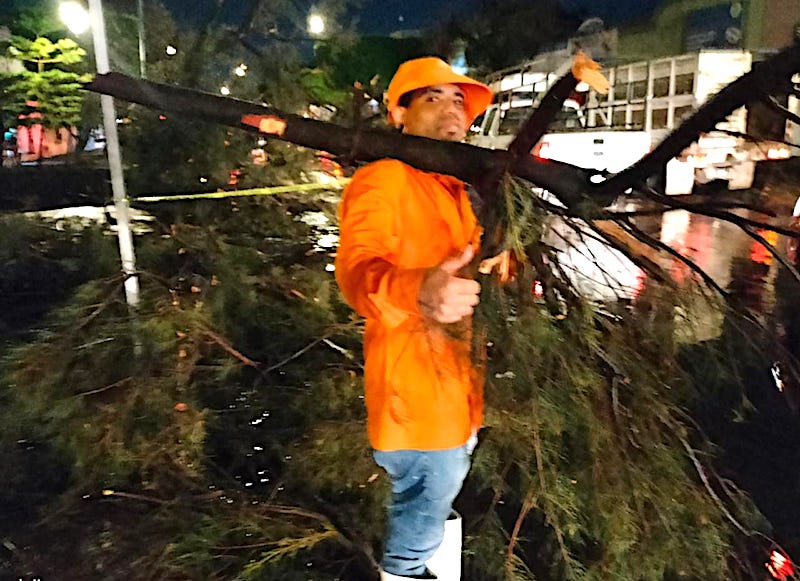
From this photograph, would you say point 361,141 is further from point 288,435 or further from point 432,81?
point 288,435

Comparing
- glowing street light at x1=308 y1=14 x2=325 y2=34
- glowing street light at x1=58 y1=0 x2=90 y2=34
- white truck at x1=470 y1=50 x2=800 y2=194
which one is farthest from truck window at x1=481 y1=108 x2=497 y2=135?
glowing street light at x1=58 y1=0 x2=90 y2=34

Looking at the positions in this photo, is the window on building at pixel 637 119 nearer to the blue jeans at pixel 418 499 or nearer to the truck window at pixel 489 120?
the truck window at pixel 489 120

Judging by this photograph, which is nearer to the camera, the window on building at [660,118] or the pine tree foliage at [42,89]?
the window on building at [660,118]

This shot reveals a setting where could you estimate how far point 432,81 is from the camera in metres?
0.76

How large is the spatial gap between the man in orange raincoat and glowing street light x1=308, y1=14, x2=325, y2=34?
352mm

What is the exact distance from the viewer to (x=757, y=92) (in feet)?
2.05

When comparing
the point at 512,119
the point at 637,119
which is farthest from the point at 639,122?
the point at 512,119

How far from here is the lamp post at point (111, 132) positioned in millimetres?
960

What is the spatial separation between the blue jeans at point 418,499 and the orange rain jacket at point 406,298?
0.07 feet

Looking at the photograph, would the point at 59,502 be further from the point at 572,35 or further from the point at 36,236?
the point at 572,35

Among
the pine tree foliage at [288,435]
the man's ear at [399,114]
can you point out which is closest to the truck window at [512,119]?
the man's ear at [399,114]

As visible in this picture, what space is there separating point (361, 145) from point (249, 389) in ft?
2.46

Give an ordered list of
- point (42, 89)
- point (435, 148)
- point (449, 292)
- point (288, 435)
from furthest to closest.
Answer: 1. point (288, 435)
2. point (42, 89)
3. point (435, 148)
4. point (449, 292)

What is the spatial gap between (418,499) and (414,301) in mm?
324
